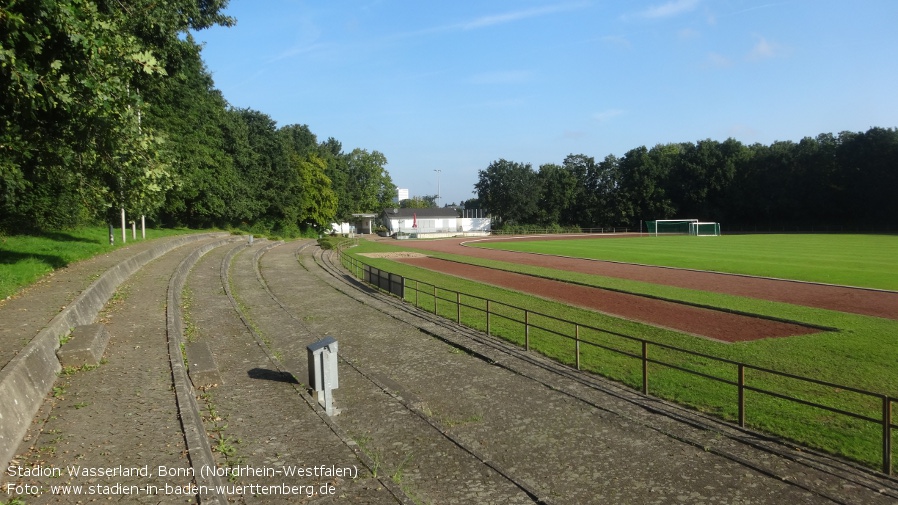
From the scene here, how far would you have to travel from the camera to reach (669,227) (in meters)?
90.7

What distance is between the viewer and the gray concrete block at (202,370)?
9180mm

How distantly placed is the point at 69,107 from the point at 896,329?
1904 centimetres

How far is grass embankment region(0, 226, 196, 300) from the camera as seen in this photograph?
14.1 m

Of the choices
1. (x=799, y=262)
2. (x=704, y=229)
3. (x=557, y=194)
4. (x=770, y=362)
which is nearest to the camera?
(x=770, y=362)

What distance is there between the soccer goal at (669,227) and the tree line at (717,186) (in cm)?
625

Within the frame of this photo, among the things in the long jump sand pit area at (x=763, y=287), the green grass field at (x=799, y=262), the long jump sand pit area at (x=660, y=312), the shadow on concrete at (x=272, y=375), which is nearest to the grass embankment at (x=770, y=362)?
the long jump sand pit area at (x=660, y=312)

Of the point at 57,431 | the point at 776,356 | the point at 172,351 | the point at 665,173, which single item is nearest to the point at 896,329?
the point at 776,356

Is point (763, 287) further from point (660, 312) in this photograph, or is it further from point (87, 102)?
point (87, 102)

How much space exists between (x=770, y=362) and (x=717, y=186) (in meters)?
87.0

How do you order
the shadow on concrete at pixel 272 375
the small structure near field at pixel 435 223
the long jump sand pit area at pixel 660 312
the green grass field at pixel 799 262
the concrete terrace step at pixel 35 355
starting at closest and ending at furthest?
the concrete terrace step at pixel 35 355, the shadow on concrete at pixel 272 375, the long jump sand pit area at pixel 660 312, the green grass field at pixel 799 262, the small structure near field at pixel 435 223

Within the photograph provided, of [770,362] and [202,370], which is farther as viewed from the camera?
[770,362]

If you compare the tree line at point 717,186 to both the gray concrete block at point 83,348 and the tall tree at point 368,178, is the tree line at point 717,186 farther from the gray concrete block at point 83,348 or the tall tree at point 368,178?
the gray concrete block at point 83,348

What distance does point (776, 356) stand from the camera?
13.4 m

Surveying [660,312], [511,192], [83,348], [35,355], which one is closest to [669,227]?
[511,192]
